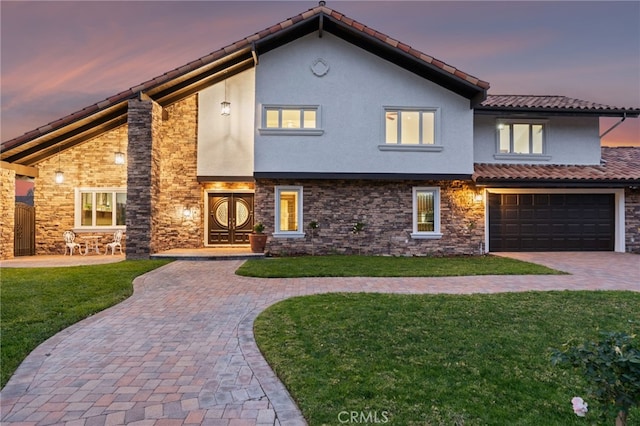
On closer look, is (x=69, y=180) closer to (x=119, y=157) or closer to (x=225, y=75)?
(x=119, y=157)

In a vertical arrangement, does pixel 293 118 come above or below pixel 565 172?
above

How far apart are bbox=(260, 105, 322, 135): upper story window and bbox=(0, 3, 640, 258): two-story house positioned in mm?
41

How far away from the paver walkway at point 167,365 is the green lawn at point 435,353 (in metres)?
0.39

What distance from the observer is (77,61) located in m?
15.3

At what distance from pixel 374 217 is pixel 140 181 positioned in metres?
8.41

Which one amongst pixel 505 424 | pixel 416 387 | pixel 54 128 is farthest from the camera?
pixel 54 128

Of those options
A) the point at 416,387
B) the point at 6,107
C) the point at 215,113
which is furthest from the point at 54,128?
the point at 416,387

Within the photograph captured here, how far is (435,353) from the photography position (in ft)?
13.2

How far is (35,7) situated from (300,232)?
1314 cm

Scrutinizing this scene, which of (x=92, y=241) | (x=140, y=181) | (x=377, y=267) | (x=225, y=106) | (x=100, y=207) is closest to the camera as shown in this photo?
(x=377, y=267)

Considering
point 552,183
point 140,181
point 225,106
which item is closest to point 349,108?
point 225,106

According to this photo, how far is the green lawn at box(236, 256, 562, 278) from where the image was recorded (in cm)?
931

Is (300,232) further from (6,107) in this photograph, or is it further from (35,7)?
(6,107)

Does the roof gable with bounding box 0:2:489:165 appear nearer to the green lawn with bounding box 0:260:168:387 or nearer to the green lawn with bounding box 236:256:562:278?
the green lawn with bounding box 0:260:168:387
